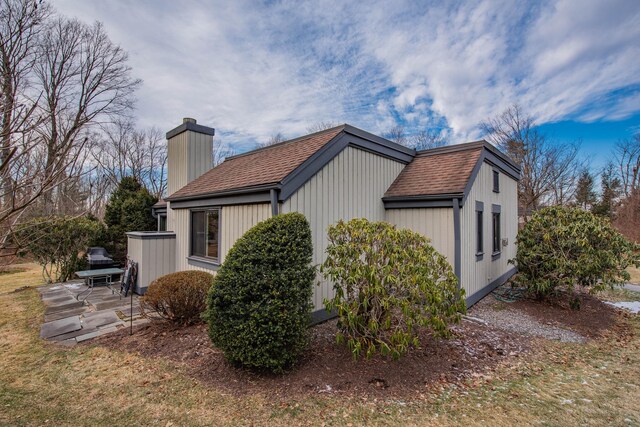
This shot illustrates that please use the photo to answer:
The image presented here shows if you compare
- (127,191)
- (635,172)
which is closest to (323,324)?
(127,191)

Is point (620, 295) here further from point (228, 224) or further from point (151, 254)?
point (151, 254)

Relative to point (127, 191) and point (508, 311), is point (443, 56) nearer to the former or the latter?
point (508, 311)

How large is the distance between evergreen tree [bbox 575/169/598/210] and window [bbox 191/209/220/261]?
1144 inches

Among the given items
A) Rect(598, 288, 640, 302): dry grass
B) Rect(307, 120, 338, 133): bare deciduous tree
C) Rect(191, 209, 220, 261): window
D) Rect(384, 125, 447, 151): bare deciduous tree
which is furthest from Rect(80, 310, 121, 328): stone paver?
Rect(384, 125, 447, 151): bare deciduous tree

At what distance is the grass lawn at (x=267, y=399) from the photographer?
123 inches

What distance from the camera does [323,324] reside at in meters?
5.83

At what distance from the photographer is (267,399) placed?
3.45 metres

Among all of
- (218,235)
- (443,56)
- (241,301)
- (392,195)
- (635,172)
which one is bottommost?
(241,301)

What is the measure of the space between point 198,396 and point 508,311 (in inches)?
268

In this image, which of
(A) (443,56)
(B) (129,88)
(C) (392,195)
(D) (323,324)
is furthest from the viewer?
(B) (129,88)

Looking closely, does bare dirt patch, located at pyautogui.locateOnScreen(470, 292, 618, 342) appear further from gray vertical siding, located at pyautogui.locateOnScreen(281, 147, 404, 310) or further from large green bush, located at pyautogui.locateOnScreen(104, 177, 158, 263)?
large green bush, located at pyautogui.locateOnScreen(104, 177, 158, 263)

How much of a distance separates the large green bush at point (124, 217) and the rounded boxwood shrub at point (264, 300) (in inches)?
426

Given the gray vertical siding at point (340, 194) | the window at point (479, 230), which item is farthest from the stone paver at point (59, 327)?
the window at point (479, 230)

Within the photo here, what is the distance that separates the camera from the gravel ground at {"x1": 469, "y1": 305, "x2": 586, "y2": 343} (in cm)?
566
